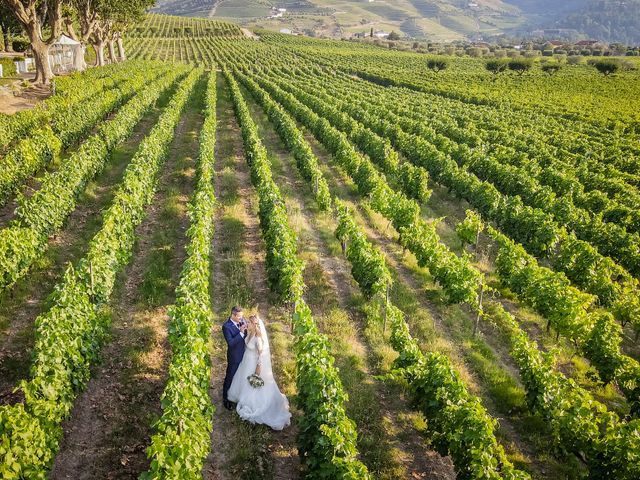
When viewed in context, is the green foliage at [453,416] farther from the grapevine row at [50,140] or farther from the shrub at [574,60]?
the shrub at [574,60]

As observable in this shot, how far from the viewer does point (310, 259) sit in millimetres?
15875

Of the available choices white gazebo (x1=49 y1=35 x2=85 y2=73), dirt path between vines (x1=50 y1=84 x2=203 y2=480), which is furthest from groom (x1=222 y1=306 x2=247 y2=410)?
white gazebo (x1=49 y1=35 x2=85 y2=73)

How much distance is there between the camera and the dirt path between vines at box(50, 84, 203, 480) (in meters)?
8.36

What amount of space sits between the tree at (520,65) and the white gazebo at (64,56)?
75.7 metres

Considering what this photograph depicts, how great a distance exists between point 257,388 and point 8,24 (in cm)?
6630

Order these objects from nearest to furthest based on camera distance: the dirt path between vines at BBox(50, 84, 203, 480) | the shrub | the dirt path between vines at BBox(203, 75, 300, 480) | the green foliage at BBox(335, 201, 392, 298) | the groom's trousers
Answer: the dirt path between vines at BBox(50, 84, 203, 480)
the dirt path between vines at BBox(203, 75, 300, 480)
the groom's trousers
the green foliage at BBox(335, 201, 392, 298)
the shrub

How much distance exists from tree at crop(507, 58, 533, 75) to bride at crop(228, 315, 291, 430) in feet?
317

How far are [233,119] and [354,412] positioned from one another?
99.7ft

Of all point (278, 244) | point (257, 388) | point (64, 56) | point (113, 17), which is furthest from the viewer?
point (64, 56)

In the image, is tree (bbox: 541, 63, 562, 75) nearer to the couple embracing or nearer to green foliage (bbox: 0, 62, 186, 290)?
green foliage (bbox: 0, 62, 186, 290)

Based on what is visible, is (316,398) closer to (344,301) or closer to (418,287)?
(344,301)

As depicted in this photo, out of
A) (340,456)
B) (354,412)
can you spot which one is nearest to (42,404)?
(340,456)

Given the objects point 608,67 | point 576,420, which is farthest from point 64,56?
point 608,67

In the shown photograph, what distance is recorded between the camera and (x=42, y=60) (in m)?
40.1
